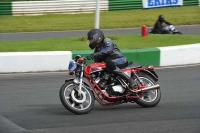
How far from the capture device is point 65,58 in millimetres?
12641

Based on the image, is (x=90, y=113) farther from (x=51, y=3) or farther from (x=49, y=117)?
(x=51, y=3)

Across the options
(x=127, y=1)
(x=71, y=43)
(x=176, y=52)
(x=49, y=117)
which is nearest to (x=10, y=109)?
(x=49, y=117)

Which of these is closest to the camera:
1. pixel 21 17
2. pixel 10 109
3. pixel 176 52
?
pixel 10 109

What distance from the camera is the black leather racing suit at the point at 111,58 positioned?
841 cm

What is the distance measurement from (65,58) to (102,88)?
167 inches

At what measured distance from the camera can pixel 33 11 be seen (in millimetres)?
28672

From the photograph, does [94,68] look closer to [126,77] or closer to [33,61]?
[126,77]

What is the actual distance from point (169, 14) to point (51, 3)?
626 cm

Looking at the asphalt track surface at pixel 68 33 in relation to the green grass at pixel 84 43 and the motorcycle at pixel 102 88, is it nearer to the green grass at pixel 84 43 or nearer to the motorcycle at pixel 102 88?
the green grass at pixel 84 43

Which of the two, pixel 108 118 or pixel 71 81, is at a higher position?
pixel 71 81

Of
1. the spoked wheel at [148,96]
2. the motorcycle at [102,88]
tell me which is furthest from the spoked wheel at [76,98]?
the spoked wheel at [148,96]

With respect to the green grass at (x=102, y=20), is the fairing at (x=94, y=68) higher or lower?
higher

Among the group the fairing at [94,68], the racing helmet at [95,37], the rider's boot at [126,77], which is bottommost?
the rider's boot at [126,77]

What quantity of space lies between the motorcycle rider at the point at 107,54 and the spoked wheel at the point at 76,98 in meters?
0.51
